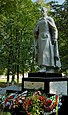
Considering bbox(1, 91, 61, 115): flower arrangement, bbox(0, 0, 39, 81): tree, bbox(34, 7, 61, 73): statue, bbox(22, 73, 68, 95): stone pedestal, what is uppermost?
bbox(0, 0, 39, 81): tree

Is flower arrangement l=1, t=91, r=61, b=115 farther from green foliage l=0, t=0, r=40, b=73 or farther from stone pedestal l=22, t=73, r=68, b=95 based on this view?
green foliage l=0, t=0, r=40, b=73

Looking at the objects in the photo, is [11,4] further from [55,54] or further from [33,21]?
[55,54]

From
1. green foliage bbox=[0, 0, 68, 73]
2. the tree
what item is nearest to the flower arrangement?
green foliage bbox=[0, 0, 68, 73]

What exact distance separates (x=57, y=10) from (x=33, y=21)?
2.29m

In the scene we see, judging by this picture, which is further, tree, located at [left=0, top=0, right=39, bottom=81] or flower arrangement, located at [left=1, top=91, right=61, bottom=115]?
tree, located at [left=0, top=0, right=39, bottom=81]

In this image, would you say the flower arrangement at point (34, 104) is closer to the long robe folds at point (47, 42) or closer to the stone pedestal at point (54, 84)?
the stone pedestal at point (54, 84)

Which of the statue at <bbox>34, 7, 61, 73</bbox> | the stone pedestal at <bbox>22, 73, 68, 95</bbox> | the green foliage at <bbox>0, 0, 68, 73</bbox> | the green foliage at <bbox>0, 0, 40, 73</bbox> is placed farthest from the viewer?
the green foliage at <bbox>0, 0, 40, 73</bbox>

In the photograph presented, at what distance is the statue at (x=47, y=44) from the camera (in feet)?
26.9

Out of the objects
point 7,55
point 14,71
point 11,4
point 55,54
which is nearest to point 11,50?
point 7,55

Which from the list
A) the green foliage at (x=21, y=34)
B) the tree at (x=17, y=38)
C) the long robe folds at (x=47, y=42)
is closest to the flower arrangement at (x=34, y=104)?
the long robe folds at (x=47, y=42)

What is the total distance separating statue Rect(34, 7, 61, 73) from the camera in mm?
8188

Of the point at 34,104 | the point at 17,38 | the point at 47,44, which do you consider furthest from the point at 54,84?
the point at 17,38

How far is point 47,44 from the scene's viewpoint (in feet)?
27.1

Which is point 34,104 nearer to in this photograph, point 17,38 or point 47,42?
point 47,42
